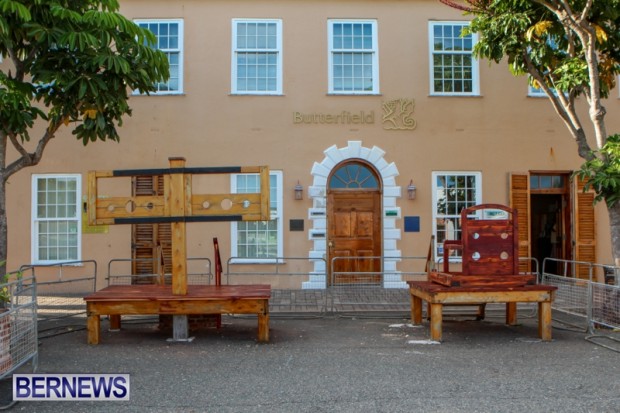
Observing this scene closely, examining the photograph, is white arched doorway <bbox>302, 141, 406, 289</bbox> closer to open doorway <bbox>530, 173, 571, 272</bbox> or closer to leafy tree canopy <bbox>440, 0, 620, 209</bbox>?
open doorway <bbox>530, 173, 571, 272</bbox>

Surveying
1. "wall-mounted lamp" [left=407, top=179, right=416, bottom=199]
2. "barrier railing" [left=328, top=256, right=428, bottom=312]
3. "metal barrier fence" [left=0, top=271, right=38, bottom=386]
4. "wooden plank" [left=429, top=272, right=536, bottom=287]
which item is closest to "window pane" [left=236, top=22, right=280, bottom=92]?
"wall-mounted lamp" [left=407, top=179, right=416, bottom=199]

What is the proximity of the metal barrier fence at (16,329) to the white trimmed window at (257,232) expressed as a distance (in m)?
7.08

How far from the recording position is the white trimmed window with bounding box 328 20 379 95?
14047 mm

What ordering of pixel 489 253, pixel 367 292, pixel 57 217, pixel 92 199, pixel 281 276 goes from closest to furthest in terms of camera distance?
pixel 92 199, pixel 489 253, pixel 367 292, pixel 281 276, pixel 57 217

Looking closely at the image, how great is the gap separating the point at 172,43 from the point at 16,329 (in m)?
9.23

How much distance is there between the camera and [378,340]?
27.5 feet

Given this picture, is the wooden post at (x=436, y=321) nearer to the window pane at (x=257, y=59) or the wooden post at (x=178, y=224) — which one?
the wooden post at (x=178, y=224)

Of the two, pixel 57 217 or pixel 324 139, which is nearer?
pixel 57 217

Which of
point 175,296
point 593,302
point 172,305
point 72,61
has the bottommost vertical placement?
point 593,302

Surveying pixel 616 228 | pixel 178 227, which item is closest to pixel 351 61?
pixel 616 228

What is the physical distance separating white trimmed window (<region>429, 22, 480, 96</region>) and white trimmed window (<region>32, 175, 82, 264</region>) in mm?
8619

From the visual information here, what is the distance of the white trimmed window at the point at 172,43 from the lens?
1389cm

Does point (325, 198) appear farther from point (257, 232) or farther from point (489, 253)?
point (489, 253)

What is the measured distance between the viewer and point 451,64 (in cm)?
1417
